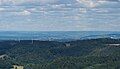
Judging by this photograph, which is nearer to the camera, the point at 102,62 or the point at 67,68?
the point at 67,68

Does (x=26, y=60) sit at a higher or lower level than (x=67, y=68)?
lower

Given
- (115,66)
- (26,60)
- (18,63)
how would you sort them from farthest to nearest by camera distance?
(26,60) → (18,63) → (115,66)

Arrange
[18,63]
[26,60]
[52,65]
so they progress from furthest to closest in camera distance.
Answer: [26,60] < [18,63] < [52,65]

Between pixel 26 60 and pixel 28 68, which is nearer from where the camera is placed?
pixel 28 68

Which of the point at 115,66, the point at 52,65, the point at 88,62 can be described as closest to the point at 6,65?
the point at 52,65

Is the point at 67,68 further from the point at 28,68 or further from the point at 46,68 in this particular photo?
the point at 28,68

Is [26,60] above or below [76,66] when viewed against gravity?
below

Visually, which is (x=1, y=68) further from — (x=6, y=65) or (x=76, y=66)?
(x=76, y=66)

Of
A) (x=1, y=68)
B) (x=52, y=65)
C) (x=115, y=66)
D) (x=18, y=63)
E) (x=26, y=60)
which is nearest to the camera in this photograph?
(x=115, y=66)

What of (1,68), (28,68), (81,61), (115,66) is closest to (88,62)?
(81,61)
